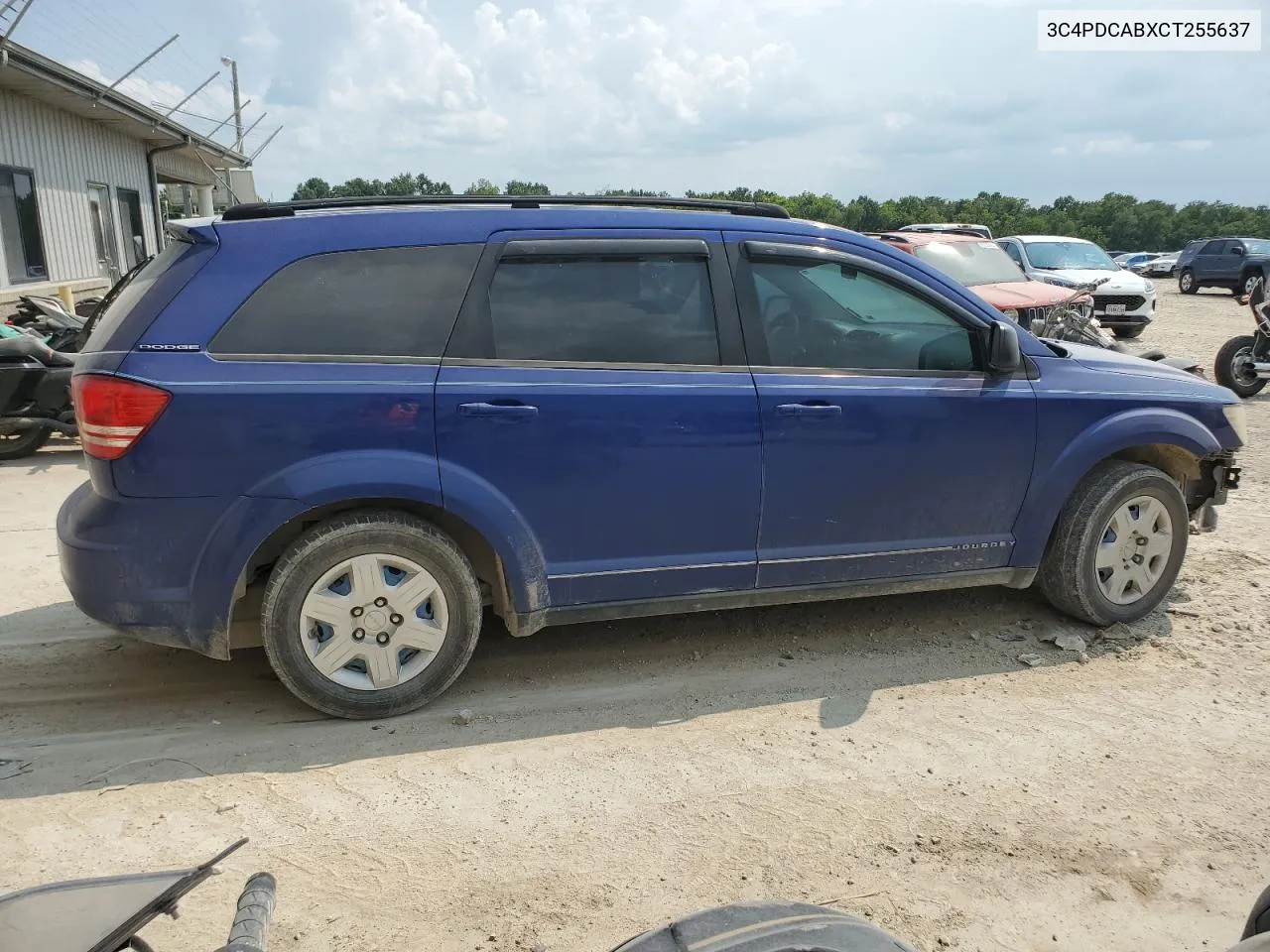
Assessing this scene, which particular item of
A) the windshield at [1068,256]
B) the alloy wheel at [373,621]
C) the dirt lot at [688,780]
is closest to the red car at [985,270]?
the windshield at [1068,256]

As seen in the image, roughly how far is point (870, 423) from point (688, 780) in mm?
1665

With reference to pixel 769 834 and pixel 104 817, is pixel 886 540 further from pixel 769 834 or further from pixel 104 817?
pixel 104 817

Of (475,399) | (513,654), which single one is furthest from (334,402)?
(513,654)

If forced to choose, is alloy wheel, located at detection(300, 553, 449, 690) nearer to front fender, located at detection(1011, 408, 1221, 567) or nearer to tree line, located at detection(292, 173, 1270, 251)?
front fender, located at detection(1011, 408, 1221, 567)

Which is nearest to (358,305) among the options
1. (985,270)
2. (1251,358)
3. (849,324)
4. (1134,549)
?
(849,324)

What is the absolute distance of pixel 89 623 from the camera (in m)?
4.58

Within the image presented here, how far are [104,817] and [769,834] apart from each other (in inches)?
84.8

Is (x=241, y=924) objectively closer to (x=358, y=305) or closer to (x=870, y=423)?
(x=358, y=305)

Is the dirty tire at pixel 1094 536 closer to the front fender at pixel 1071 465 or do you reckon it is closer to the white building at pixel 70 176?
the front fender at pixel 1071 465

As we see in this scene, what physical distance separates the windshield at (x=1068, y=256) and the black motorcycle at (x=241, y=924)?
1802 cm

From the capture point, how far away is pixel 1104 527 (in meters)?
4.46

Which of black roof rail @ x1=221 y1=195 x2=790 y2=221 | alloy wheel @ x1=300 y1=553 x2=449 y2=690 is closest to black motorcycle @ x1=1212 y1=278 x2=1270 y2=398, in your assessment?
black roof rail @ x1=221 y1=195 x2=790 y2=221

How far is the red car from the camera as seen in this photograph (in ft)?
37.4

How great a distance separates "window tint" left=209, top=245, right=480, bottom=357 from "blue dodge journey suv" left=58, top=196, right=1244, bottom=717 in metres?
0.01
